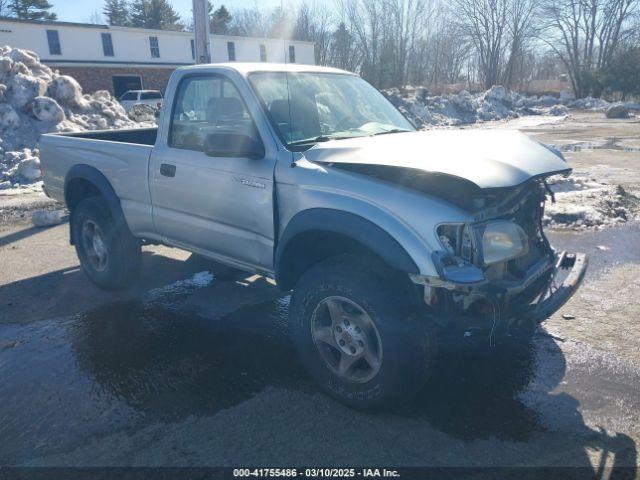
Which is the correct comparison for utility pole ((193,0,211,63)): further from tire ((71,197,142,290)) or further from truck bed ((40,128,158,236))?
tire ((71,197,142,290))

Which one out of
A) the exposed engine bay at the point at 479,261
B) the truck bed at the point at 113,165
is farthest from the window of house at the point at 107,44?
the exposed engine bay at the point at 479,261

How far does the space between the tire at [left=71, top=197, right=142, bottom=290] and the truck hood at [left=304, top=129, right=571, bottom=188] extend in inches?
101

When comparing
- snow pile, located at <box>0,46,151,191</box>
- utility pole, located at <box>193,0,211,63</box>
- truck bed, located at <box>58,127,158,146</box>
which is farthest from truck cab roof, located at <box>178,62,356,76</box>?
snow pile, located at <box>0,46,151,191</box>

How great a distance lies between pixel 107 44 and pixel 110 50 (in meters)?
0.45

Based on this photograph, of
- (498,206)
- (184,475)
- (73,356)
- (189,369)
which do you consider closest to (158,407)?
(189,369)

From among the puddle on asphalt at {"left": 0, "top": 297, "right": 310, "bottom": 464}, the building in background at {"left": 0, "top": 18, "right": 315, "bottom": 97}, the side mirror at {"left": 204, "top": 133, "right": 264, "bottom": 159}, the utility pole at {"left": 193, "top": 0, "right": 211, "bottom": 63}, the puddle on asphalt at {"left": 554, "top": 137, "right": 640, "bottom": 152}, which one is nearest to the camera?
the puddle on asphalt at {"left": 0, "top": 297, "right": 310, "bottom": 464}

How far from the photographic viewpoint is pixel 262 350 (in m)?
4.02

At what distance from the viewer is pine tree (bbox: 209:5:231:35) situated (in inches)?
2527

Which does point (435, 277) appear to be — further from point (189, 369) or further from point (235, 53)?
point (235, 53)

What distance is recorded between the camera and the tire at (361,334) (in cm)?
285

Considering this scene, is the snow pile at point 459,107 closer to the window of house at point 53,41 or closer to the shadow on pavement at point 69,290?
the shadow on pavement at point 69,290

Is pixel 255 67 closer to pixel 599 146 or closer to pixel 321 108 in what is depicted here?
pixel 321 108

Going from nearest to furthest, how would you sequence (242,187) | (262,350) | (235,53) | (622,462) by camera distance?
(622,462) → (242,187) → (262,350) → (235,53)

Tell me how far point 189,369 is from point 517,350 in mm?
2465
